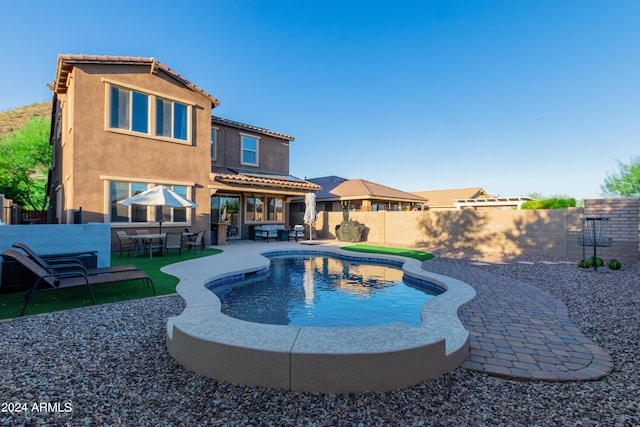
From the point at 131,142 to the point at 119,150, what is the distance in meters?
0.59

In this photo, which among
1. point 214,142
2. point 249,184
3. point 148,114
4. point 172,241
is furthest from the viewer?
point 214,142

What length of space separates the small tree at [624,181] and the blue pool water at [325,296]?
72.0ft

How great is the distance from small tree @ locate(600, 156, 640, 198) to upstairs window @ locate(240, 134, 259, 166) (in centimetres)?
2594

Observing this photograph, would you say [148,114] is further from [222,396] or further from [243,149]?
[222,396]

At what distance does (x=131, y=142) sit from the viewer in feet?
42.2

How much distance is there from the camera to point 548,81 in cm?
1551

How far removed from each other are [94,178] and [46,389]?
37.2ft

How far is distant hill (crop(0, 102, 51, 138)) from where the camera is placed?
56.1 m

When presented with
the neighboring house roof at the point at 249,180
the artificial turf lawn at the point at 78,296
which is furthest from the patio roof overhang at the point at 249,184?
the artificial turf lawn at the point at 78,296

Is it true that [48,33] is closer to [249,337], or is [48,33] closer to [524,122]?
[249,337]

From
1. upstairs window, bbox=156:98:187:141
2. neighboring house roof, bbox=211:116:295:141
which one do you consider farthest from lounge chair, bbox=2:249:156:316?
neighboring house roof, bbox=211:116:295:141

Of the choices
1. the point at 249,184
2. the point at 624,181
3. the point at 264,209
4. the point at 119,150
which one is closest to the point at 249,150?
the point at 264,209

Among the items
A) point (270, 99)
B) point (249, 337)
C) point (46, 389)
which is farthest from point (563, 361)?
point (270, 99)

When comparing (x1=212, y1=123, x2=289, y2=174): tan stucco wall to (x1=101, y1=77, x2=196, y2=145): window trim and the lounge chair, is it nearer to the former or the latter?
(x1=101, y1=77, x2=196, y2=145): window trim
